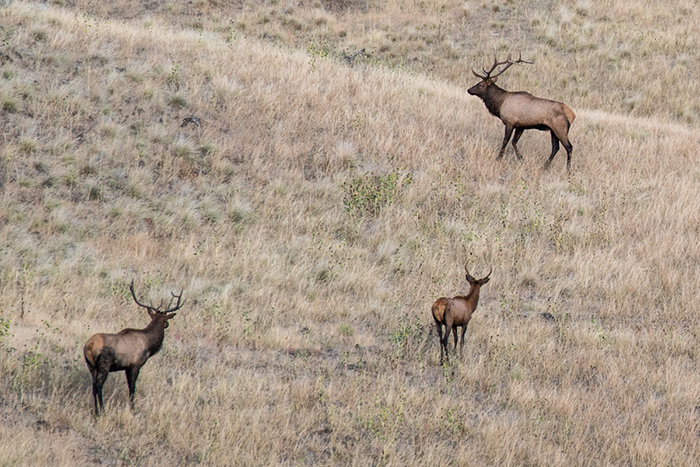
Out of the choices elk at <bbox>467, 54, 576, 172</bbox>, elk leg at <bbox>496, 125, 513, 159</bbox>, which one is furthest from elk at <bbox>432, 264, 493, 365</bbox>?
elk leg at <bbox>496, 125, 513, 159</bbox>

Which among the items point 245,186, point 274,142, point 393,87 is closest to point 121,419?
point 245,186

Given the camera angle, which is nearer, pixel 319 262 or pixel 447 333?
pixel 447 333

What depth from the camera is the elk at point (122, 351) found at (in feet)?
19.9

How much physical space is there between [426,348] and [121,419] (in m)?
3.39

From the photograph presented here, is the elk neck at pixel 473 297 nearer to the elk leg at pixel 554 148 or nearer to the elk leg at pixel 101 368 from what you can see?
the elk leg at pixel 101 368

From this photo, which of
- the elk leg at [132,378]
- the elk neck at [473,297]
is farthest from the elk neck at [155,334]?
the elk neck at [473,297]

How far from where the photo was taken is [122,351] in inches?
244

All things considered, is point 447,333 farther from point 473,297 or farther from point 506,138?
point 506,138

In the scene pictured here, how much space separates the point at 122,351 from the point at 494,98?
32.0 ft

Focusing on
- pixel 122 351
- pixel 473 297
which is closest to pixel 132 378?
pixel 122 351

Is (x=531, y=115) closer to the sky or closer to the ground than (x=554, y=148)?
closer to the sky

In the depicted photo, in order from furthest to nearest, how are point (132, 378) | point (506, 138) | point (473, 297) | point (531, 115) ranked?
point (506, 138), point (531, 115), point (473, 297), point (132, 378)

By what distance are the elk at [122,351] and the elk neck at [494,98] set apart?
29.8ft

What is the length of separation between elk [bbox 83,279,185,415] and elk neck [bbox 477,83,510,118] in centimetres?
907
